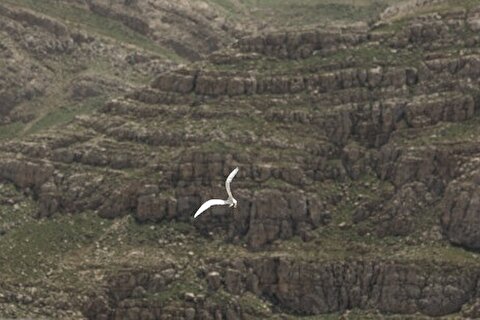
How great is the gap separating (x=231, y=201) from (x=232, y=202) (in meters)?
0.27

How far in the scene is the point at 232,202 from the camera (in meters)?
169

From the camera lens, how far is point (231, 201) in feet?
554
